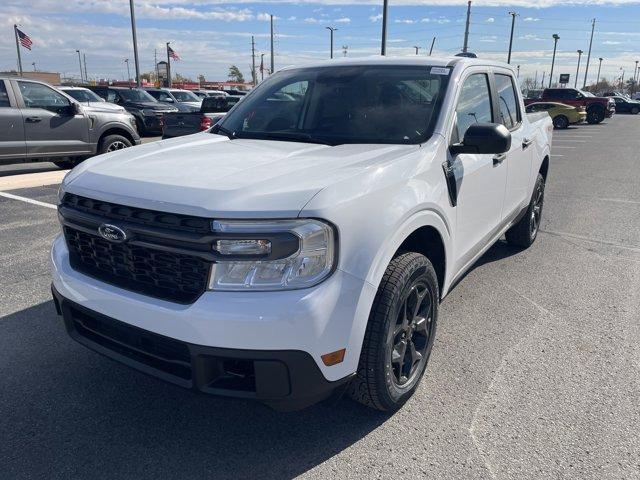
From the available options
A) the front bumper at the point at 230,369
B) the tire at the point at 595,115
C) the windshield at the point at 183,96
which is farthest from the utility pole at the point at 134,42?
the front bumper at the point at 230,369

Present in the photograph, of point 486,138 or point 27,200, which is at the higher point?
point 486,138

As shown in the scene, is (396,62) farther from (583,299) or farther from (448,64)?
(583,299)

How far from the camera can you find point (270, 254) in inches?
83.7

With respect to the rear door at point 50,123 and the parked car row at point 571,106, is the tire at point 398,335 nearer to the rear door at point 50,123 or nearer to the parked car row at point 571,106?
the rear door at point 50,123

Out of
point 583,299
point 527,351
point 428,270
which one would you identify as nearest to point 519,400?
point 527,351

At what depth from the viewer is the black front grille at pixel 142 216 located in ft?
7.10

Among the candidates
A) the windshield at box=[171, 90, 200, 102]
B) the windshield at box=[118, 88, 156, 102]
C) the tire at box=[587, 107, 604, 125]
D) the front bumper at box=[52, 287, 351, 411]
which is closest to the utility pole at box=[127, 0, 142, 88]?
the windshield at box=[171, 90, 200, 102]

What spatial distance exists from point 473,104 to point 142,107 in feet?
51.5

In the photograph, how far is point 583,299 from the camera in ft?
14.4

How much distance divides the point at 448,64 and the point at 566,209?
5.05 m

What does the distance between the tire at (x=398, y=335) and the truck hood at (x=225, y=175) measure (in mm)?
561

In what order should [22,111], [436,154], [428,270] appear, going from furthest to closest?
[22,111] → [436,154] → [428,270]

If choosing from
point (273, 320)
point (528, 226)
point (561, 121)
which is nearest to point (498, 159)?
point (528, 226)

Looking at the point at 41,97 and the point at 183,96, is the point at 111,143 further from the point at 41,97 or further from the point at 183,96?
the point at 183,96
